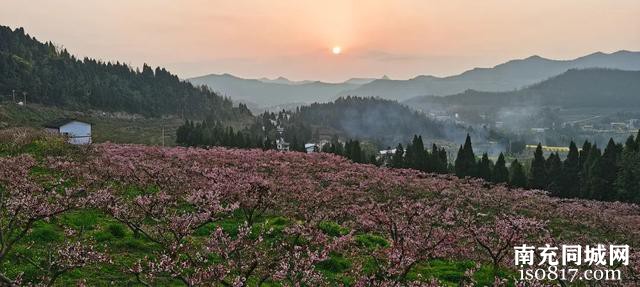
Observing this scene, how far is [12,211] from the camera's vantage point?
997 centimetres

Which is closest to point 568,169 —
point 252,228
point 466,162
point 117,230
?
point 466,162

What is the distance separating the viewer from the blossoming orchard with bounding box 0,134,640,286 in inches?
367

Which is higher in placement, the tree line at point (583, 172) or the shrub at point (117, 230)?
the shrub at point (117, 230)

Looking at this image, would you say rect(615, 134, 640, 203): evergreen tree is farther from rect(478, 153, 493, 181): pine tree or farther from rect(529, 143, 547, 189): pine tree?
rect(478, 153, 493, 181): pine tree

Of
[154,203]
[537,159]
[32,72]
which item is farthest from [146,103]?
[154,203]

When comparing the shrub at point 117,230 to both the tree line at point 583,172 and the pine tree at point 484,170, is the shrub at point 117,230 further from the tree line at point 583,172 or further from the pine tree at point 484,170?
the pine tree at point 484,170

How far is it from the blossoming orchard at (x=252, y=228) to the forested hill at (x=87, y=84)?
12103 centimetres

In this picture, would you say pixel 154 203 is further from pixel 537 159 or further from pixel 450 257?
pixel 537 159

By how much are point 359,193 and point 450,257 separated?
31.7 feet

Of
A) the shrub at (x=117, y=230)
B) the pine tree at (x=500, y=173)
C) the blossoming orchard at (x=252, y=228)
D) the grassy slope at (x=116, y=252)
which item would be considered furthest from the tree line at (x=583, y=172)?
the shrub at (x=117, y=230)

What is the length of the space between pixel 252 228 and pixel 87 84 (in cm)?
15907

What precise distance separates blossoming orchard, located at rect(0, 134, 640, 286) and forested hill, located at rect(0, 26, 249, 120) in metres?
121

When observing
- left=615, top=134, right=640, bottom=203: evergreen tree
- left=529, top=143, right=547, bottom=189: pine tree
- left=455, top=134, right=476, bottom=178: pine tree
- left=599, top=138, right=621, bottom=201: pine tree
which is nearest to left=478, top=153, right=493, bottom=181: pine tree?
left=455, top=134, right=476, bottom=178: pine tree

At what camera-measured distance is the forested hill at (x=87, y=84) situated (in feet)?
442
